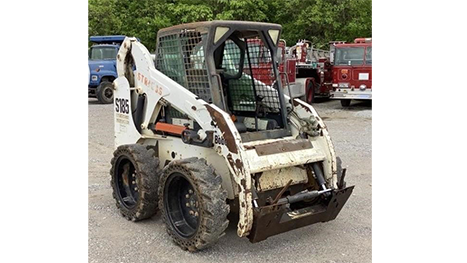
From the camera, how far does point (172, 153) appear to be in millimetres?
5504

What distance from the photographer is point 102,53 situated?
1769 centimetres

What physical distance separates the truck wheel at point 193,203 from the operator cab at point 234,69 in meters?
0.62

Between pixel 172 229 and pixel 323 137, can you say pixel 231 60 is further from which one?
pixel 172 229

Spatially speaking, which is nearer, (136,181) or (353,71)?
(136,181)

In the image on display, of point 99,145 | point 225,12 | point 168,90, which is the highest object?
point 225,12

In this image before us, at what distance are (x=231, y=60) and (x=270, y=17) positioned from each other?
66.4 feet

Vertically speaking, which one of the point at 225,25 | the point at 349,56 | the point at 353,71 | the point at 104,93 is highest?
the point at 349,56

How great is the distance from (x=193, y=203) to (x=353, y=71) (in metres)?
11.8

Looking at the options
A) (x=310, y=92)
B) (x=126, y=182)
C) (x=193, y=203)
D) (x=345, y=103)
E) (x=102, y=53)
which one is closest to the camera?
(x=193, y=203)

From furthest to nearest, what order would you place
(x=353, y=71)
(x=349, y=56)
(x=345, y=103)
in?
1. (x=345, y=103)
2. (x=349, y=56)
3. (x=353, y=71)

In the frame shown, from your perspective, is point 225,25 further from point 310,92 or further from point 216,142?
point 310,92

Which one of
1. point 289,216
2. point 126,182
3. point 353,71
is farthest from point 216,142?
point 353,71

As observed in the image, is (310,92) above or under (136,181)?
above
